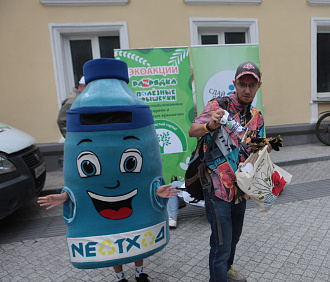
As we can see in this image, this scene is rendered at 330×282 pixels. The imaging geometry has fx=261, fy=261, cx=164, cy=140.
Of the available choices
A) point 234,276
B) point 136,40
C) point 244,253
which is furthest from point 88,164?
point 136,40

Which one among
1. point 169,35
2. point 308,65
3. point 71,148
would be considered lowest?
point 71,148

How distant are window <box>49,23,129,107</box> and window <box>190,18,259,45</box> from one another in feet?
5.64

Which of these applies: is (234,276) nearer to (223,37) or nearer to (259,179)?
(259,179)

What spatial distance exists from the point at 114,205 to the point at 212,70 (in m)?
2.88

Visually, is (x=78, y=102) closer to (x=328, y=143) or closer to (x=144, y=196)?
(x=144, y=196)

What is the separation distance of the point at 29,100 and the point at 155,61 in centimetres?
363

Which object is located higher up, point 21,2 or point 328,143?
point 21,2

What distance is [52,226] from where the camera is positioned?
11.7 feet

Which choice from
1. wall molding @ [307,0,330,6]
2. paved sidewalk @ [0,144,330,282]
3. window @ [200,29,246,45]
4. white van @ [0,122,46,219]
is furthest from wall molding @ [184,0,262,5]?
paved sidewalk @ [0,144,330,282]

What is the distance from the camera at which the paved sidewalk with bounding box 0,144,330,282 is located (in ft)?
7.85

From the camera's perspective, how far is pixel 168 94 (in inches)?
151

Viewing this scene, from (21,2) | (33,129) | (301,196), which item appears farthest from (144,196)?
(21,2)

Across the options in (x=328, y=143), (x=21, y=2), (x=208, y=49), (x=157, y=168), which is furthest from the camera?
(x=328, y=143)

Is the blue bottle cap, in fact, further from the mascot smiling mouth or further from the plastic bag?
the plastic bag
